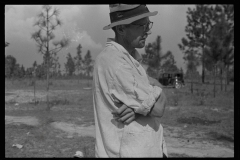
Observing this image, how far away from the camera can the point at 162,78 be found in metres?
23.2

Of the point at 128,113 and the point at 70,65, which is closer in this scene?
the point at 128,113

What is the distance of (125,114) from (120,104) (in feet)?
0.17

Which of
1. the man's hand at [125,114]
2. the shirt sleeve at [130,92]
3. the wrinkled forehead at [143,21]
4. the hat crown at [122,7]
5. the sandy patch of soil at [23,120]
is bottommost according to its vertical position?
the sandy patch of soil at [23,120]

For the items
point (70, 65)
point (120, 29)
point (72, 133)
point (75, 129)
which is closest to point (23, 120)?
point (75, 129)

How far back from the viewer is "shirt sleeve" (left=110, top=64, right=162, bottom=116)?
3.04ft

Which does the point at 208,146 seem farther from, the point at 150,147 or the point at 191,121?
the point at 150,147

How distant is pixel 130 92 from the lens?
0.92 meters

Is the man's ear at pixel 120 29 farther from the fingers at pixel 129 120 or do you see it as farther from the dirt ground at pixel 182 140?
the dirt ground at pixel 182 140

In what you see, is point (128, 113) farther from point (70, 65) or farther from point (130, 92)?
point (70, 65)

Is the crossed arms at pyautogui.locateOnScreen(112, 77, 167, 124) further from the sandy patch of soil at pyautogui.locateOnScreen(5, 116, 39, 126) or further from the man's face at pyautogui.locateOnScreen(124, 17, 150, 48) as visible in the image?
the sandy patch of soil at pyautogui.locateOnScreen(5, 116, 39, 126)

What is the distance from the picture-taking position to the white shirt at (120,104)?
0.93 m

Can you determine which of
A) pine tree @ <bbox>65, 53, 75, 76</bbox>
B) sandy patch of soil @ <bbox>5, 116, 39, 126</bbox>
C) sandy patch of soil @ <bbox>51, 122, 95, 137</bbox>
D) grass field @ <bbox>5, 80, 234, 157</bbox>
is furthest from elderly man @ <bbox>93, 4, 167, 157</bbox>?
pine tree @ <bbox>65, 53, 75, 76</bbox>

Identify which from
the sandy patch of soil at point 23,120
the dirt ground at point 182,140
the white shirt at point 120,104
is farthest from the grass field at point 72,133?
the white shirt at point 120,104
